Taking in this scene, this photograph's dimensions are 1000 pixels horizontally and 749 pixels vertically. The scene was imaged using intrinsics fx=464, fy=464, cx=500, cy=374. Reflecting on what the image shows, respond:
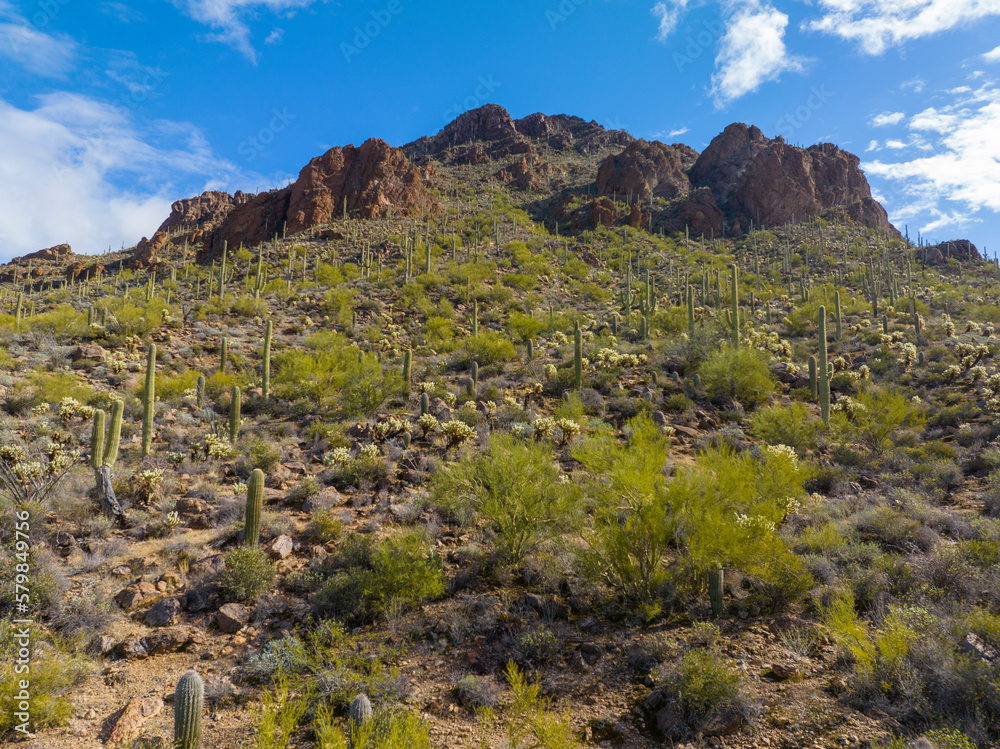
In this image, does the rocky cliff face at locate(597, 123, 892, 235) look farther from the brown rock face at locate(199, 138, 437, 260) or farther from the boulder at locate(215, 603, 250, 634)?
the boulder at locate(215, 603, 250, 634)

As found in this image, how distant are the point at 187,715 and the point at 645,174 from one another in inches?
2366

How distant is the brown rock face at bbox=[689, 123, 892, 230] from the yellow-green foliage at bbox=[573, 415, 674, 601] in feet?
166

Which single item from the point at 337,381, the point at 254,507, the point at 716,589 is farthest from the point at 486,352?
the point at 716,589

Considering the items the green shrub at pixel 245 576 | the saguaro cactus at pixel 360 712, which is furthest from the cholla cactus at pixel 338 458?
the saguaro cactus at pixel 360 712

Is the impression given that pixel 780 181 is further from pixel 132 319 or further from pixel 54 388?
pixel 54 388

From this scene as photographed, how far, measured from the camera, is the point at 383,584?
6.84 m

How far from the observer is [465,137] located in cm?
7462

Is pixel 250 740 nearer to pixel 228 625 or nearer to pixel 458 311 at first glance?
pixel 228 625

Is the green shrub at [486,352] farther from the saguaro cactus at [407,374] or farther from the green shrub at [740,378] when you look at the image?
the green shrub at [740,378]

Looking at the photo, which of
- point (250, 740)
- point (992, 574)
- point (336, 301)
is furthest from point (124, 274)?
point (992, 574)

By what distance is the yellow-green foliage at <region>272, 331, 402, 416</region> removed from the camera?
48.2 ft
